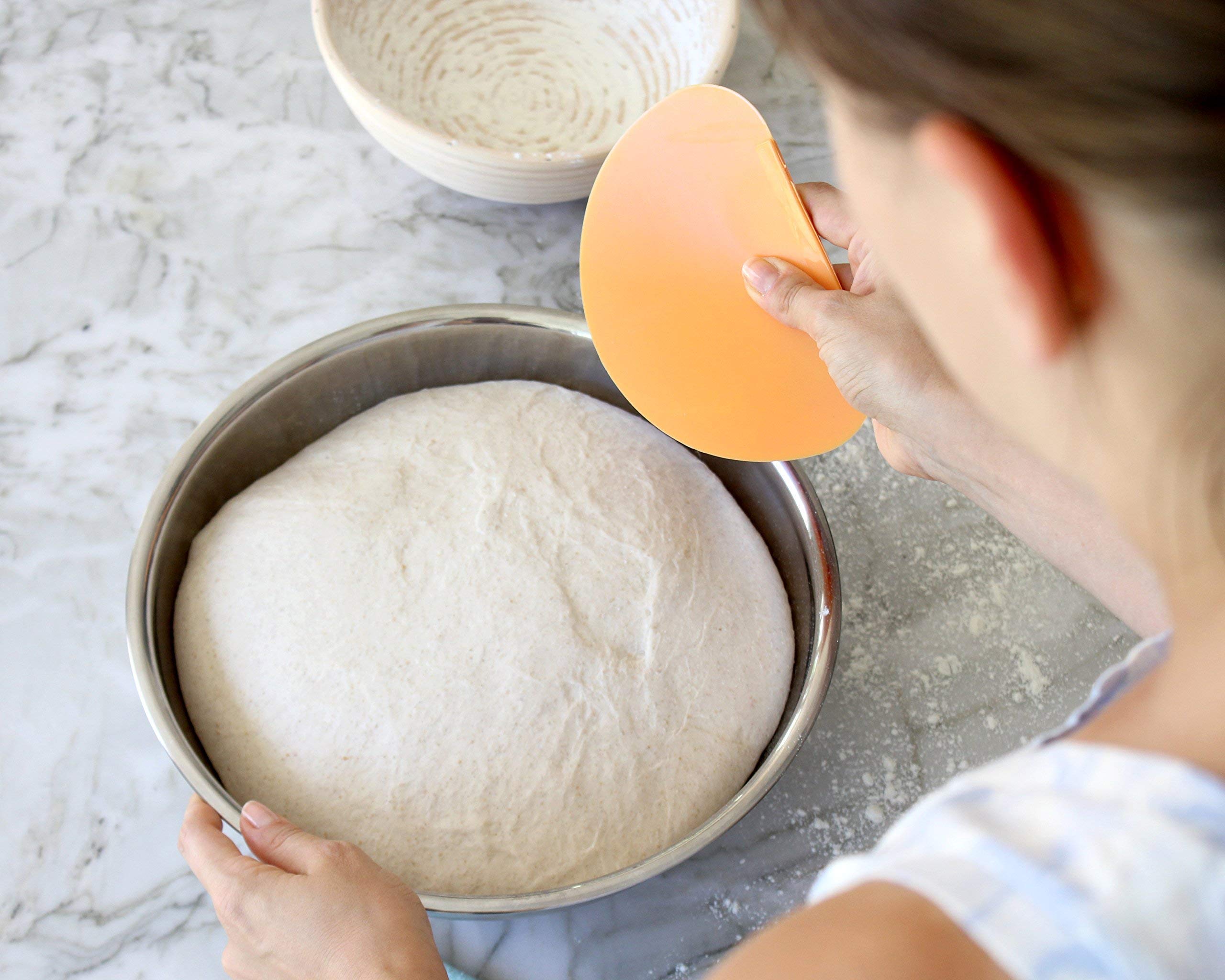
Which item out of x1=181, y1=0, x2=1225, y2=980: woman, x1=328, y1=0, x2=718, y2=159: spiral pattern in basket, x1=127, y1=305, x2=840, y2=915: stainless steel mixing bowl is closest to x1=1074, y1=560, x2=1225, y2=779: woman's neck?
x1=181, y1=0, x2=1225, y2=980: woman

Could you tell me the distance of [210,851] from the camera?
0.64m

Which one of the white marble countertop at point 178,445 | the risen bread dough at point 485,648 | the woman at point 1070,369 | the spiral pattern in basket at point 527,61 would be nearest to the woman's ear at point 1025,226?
the woman at point 1070,369

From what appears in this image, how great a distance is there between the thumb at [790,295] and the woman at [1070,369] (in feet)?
1.01

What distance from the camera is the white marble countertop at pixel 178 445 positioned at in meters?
0.75

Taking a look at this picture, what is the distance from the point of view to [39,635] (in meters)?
0.84

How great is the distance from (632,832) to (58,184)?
3.22 feet

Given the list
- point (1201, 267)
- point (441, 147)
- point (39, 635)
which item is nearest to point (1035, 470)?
point (1201, 267)

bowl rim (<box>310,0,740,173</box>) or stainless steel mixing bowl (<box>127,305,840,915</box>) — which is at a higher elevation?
bowl rim (<box>310,0,740,173</box>)

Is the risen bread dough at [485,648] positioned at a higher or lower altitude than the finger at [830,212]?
lower

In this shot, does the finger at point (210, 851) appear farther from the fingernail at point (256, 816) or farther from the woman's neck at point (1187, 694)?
the woman's neck at point (1187, 694)

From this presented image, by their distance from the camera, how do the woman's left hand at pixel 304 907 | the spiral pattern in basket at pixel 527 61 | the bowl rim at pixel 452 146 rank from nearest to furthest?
1. the woman's left hand at pixel 304 907
2. the bowl rim at pixel 452 146
3. the spiral pattern in basket at pixel 527 61

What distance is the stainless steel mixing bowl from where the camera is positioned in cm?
66

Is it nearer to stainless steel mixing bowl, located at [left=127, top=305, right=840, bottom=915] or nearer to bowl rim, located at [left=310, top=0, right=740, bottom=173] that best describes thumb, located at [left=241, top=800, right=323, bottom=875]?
stainless steel mixing bowl, located at [left=127, top=305, right=840, bottom=915]

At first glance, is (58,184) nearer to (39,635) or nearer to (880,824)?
(39,635)
